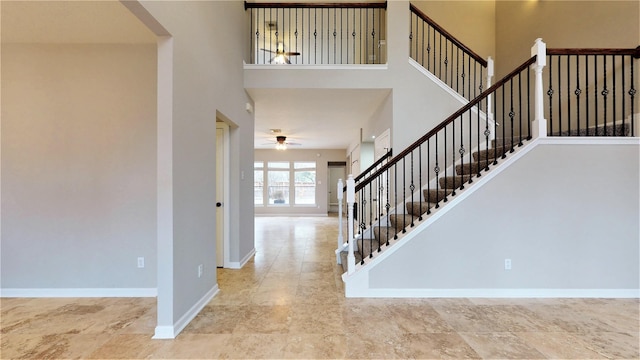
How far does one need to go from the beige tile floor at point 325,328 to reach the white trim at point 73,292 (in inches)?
4.0

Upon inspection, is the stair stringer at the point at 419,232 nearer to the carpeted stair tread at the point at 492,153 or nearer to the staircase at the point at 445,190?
the staircase at the point at 445,190

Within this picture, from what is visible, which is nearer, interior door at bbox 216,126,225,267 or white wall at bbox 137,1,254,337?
white wall at bbox 137,1,254,337

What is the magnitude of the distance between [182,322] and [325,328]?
122 centimetres

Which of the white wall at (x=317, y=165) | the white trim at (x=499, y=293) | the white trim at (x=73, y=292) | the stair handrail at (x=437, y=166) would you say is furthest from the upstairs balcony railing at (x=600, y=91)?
the white wall at (x=317, y=165)

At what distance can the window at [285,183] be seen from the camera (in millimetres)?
10672

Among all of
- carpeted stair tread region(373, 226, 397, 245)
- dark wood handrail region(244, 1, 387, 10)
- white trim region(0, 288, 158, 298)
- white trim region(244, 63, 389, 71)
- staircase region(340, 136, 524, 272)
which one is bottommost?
white trim region(0, 288, 158, 298)

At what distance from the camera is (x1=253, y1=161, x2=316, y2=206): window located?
1067cm

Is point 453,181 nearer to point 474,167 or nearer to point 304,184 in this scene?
point 474,167

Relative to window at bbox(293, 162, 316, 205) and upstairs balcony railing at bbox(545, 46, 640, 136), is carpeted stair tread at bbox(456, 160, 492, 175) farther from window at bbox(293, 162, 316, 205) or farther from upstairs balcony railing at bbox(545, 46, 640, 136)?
window at bbox(293, 162, 316, 205)

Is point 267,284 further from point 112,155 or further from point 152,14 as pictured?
point 152,14

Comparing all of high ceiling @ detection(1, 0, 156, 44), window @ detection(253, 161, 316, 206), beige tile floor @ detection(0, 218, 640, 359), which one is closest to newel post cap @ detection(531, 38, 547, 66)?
beige tile floor @ detection(0, 218, 640, 359)

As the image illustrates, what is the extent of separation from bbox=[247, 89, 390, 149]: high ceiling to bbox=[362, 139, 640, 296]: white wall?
2217 mm

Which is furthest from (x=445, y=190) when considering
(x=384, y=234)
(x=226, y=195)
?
(x=226, y=195)

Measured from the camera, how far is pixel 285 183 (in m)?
10.8
